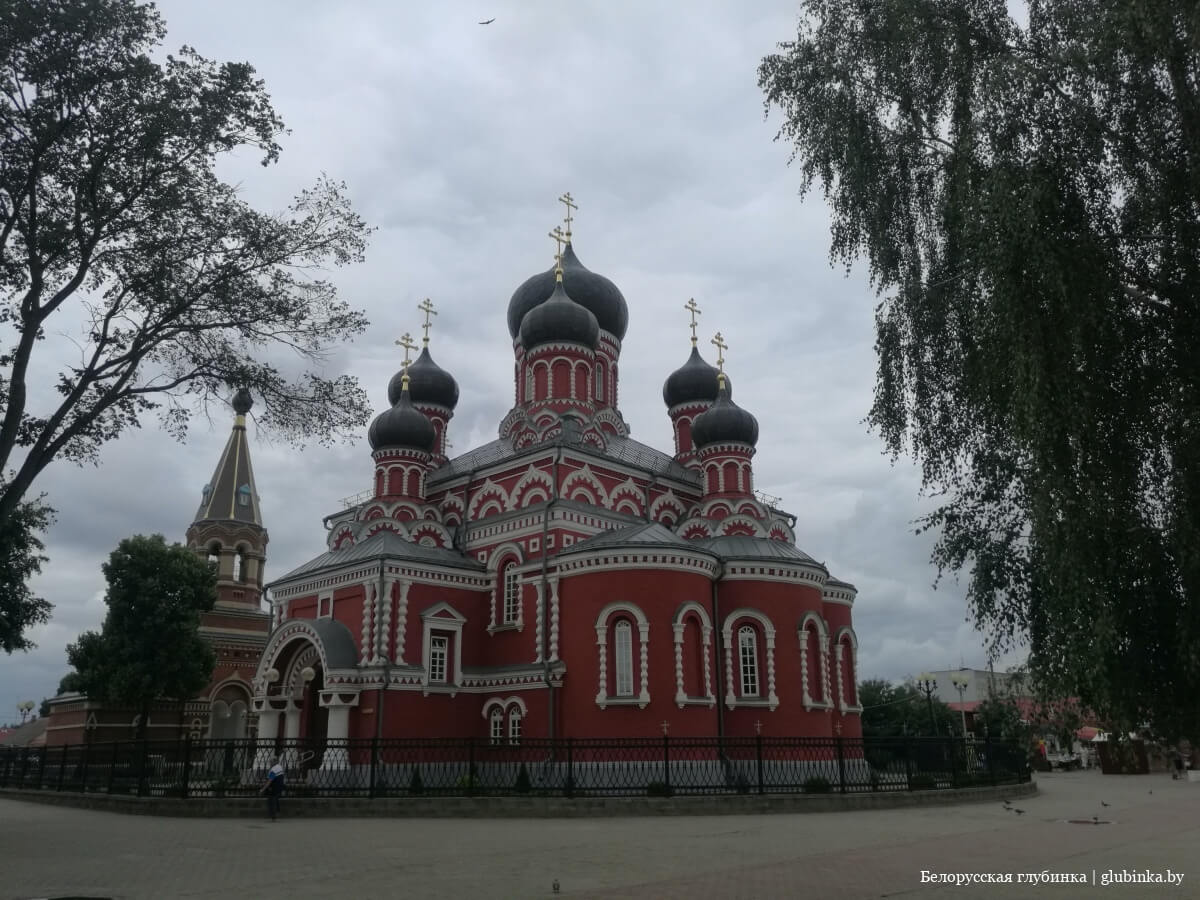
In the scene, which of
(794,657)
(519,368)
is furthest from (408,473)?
(794,657)

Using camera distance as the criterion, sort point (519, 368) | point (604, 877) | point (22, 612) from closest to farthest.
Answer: point (604, 877) → point (22, 612) → point (519, 368)

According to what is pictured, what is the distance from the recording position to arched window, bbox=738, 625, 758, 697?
868 inches

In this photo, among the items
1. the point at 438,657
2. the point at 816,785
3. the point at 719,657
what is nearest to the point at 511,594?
the point at 438,657

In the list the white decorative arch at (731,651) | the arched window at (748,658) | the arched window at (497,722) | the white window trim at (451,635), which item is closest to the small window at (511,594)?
the white window trim at (451,635)

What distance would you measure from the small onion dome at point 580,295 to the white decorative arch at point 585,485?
24.2 ft

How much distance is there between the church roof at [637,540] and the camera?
21.5m

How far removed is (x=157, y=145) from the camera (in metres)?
12.2

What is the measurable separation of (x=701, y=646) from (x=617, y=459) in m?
6.75

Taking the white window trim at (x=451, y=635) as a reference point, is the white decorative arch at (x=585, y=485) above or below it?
above

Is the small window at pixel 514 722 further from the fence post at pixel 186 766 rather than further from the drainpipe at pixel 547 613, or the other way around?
the fence post at pixel 186 766

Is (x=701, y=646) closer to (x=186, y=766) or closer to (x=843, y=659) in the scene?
(x=843, y=659)

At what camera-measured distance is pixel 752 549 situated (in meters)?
23.6

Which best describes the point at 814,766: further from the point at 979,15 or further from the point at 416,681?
the point at 979,15

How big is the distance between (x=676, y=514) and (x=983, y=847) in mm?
17140
